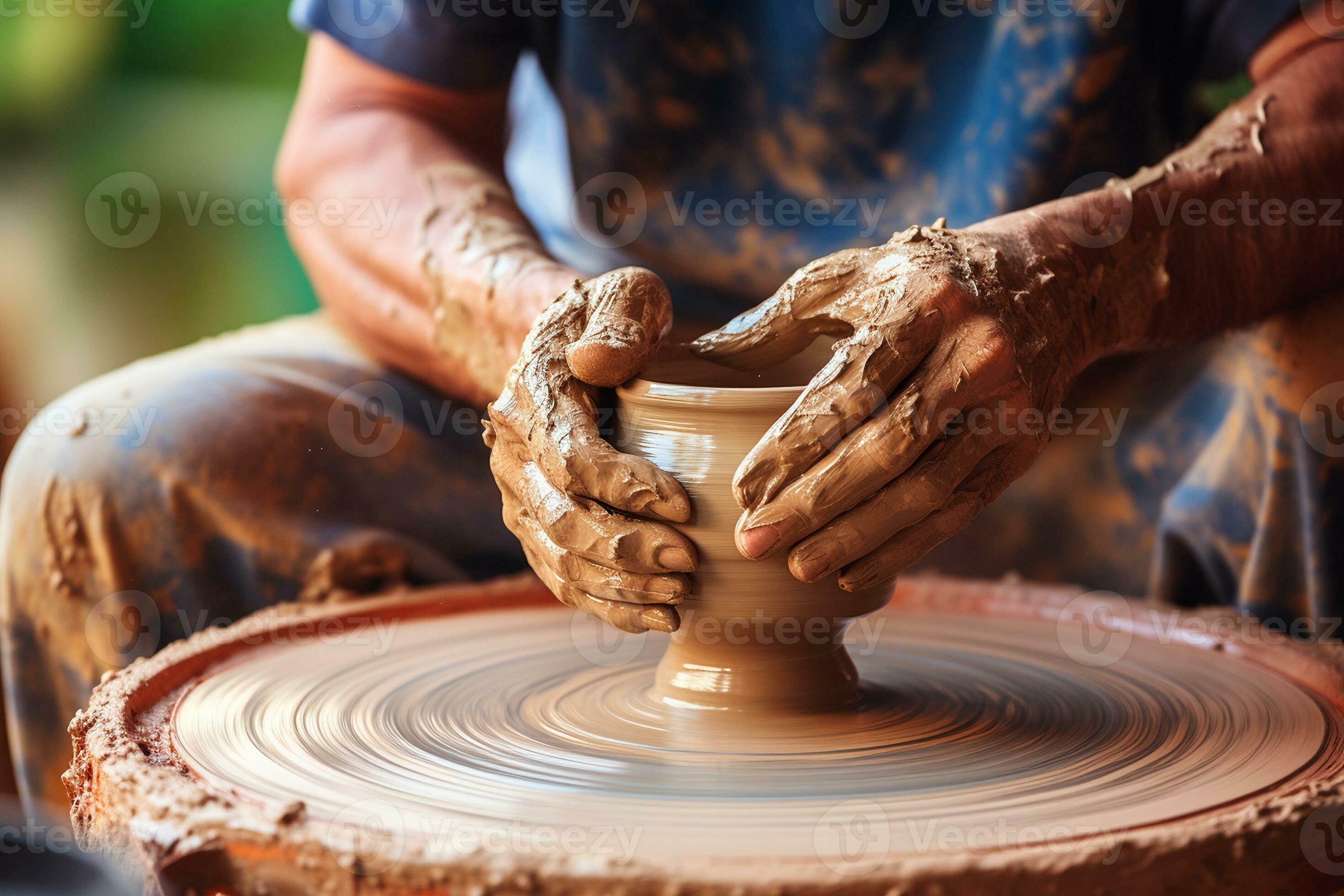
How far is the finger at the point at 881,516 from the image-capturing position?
1.15 meters

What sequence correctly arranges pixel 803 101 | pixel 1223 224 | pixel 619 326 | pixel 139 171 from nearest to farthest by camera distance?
pixel 619 326 < pixel 1223 224 < pixel 803 101 < pixel 139 171

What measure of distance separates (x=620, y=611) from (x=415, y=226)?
1.05 metres

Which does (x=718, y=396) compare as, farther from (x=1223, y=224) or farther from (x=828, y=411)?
(x=1223, y=224)

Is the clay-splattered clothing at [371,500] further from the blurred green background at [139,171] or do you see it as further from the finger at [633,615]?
the blurred green background at [139,171]

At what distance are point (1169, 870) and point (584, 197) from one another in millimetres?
1783

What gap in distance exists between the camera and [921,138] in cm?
217

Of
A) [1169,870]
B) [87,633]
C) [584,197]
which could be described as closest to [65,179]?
[584,197]

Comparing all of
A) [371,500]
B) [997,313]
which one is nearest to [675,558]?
[997,313]

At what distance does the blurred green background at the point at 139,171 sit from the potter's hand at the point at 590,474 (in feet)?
14.6

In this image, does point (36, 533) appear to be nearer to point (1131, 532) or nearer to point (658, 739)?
point (658, 739)

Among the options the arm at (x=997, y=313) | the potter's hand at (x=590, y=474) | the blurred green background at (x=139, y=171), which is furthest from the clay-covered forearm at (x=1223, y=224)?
the blurred green background at (x=139, y=171)

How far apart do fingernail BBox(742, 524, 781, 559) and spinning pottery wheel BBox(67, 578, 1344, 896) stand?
0.21 m

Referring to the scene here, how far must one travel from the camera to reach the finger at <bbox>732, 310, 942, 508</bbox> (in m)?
1.13

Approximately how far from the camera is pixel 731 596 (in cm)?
122
